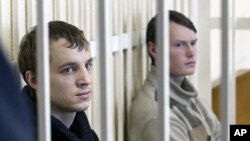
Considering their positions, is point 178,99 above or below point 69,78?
below

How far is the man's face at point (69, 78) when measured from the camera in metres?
1.26

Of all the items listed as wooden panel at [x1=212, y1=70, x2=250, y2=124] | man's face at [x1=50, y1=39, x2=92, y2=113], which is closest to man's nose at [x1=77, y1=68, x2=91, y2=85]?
man's face at [x1=50, y1=39, x2=92, y2=113]

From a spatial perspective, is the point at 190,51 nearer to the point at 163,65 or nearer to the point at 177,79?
the point at 177,79

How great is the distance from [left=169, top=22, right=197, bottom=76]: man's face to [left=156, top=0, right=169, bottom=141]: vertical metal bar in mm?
1079

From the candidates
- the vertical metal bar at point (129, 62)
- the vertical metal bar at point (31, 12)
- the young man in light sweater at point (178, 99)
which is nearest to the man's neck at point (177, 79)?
the young man in light sweater at point (178, 99)

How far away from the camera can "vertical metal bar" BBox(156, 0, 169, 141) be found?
2.18ft

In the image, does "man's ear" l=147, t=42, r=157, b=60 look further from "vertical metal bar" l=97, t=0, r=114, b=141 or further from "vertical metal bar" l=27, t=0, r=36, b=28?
"vertical metal bar" l=97, t=0, r=114, b=141

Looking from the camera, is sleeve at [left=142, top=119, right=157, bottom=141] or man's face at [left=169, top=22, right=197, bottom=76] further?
man's face at [left=169, top=22, right=197, bottom=76]

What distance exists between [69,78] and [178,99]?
0.55 m

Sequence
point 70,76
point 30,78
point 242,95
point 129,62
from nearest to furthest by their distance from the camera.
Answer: point 30,78 → point 70,76 → point 129,62 → point 242,95

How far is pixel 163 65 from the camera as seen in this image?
67cm

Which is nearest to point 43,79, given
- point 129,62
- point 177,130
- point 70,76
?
point 70,76

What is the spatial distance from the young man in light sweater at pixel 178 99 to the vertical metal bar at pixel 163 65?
902mm

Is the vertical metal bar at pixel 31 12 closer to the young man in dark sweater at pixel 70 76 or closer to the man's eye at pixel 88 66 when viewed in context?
the young man in dark sweater at pixel 70 76
